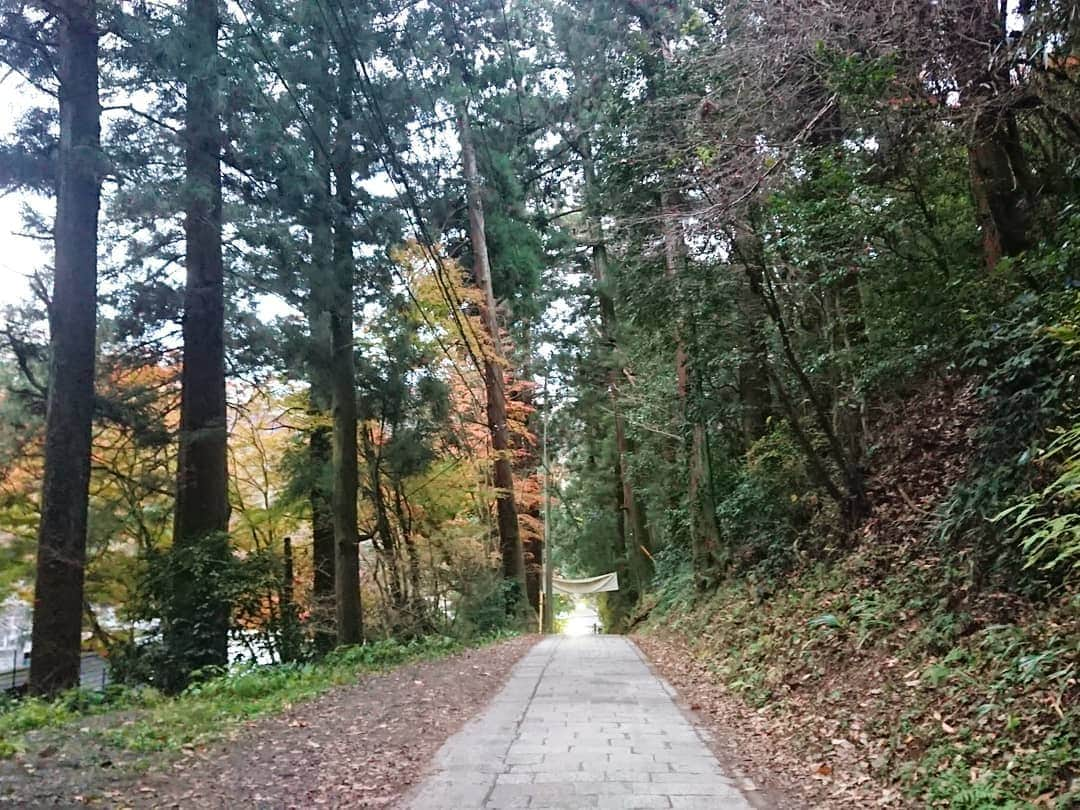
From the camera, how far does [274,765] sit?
555 centimetres

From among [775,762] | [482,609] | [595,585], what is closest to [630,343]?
[482,609]

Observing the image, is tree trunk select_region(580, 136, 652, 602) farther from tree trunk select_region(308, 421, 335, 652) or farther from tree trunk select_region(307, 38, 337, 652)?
tree trunk select_region(307, 38, 337, 652)

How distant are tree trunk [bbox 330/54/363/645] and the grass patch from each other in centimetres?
95

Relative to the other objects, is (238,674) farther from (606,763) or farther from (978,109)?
(978,109)

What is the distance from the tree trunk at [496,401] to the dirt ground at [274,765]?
11.5 m

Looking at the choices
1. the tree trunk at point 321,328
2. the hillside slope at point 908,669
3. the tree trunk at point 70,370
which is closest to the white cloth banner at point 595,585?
the tree trunk at point 321,328

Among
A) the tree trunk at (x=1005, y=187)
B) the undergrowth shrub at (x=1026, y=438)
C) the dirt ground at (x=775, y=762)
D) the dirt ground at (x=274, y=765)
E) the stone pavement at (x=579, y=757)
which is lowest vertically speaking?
the dirt ground at (x=775, y=762)

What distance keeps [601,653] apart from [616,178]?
7975 mm

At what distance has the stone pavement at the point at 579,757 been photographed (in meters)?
4.81

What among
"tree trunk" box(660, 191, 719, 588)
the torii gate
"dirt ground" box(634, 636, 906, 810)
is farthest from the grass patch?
the torii gate

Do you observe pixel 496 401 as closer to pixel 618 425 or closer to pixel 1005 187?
pixel 618 425

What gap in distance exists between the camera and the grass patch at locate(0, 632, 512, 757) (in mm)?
6141

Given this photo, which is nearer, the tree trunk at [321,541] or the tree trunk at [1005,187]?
the tree trunk at [1005,187]

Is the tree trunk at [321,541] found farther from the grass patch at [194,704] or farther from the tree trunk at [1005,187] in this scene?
the tree trunk at [1005,187]
